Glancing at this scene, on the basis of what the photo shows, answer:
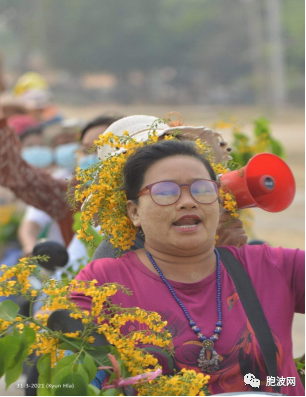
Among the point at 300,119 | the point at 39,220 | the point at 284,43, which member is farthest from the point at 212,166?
the point at 284,43

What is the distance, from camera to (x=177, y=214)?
243 centimetres

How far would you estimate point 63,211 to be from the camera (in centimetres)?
514

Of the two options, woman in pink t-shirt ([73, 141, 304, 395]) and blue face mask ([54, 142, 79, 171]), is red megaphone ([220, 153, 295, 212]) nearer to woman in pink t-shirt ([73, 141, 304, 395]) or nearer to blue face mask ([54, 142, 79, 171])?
woman in pink t-shirt ([73, 141, 304, 395])

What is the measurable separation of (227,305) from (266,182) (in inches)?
28.9

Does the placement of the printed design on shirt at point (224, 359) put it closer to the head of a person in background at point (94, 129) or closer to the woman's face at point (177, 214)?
the woman's face at point (177, 214)

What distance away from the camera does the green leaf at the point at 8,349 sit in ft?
6.37

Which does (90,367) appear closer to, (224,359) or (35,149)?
(224,359)

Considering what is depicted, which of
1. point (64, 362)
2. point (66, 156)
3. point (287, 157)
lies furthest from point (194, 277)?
point (287, 157)

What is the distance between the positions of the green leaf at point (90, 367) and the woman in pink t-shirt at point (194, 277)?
1.04ft

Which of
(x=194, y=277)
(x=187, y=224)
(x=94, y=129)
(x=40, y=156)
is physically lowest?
(x=194, y=277)

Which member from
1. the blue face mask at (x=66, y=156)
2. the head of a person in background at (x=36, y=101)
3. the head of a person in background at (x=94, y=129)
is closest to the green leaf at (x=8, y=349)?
the head of a person in background at (x=94, y=129)

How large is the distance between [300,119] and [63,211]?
→ 25.6 meters

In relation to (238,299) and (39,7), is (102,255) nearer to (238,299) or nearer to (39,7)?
(238,299)

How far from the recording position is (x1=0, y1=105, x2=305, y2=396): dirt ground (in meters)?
6.45
